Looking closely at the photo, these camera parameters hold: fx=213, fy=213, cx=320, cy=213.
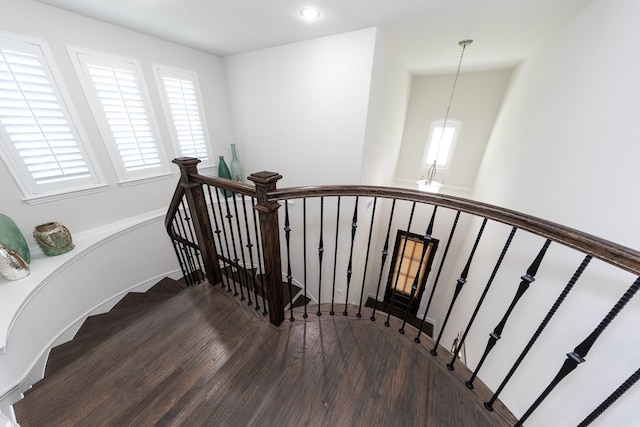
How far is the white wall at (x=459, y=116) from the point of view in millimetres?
3506

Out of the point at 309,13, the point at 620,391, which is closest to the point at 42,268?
the point at 309,13

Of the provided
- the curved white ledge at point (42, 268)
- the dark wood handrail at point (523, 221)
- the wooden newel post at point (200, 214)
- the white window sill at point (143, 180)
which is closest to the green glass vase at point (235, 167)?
the white window sill at point (143, 180)

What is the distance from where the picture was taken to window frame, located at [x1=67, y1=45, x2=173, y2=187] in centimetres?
207

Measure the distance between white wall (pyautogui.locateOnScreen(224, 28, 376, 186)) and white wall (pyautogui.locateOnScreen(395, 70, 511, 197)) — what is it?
2452 mm

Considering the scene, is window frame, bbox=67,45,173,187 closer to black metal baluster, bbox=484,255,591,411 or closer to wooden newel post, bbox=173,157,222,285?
wooden newel post, bbox=173,157,222,285

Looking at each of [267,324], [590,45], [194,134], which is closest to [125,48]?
[194,134]

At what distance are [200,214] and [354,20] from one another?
6.86ft

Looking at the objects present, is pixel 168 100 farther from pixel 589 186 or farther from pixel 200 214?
pixel 589 186

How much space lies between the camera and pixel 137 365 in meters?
1.21

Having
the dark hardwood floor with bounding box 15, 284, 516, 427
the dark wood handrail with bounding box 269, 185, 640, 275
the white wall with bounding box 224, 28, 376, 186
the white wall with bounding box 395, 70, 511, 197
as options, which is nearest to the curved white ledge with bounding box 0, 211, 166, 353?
the dark hardwood floor with bounding box 15, 284, 516, 427

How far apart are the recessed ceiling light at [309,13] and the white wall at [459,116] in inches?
112

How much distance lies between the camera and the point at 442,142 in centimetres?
408

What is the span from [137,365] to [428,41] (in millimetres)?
3637

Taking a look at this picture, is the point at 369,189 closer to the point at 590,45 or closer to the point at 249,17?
the point at 590,45
